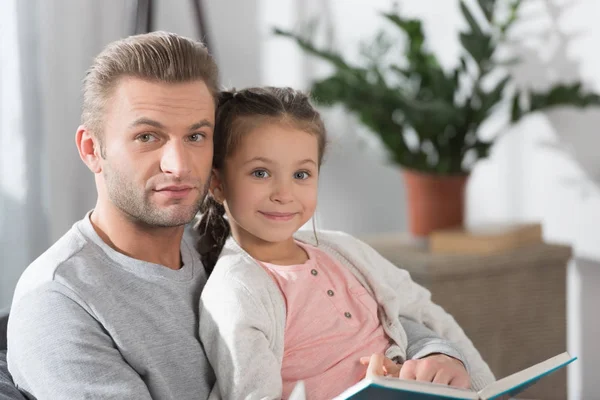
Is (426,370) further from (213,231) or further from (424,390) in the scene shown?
(213,231)

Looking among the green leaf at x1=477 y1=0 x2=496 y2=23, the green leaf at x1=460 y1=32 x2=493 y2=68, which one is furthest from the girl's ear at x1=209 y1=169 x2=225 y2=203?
the green leaf at x1=477 y1=0 x2=496 y2=23

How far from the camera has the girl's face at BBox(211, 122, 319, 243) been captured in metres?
1.44

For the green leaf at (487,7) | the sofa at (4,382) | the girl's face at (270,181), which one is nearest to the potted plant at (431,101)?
the green leaf at (487,7)

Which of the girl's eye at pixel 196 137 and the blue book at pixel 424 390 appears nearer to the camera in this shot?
the blue book at pixel 424 390

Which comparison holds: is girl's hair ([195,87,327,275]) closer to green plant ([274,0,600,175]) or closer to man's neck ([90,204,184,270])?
man's neck ([90,204,184,270])

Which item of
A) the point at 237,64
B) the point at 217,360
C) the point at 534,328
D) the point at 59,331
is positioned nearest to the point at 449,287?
the point at 534,328

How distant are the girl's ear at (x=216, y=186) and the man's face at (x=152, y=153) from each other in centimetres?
14

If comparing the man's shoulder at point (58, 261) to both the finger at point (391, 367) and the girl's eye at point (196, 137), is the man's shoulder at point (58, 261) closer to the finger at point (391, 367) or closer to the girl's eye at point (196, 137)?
the girl's eye at point (196, 137)

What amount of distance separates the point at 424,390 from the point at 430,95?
1.99m

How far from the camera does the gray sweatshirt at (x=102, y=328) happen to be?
3.93 ft

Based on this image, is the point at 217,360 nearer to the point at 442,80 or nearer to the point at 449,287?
the point at 449,287

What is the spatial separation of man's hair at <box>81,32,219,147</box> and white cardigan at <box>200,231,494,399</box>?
307 mm

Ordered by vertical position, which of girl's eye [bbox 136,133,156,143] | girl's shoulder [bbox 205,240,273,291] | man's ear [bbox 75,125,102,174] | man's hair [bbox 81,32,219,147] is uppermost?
man's hair [bbox 81,32,219,147]

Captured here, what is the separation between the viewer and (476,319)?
2818mm
